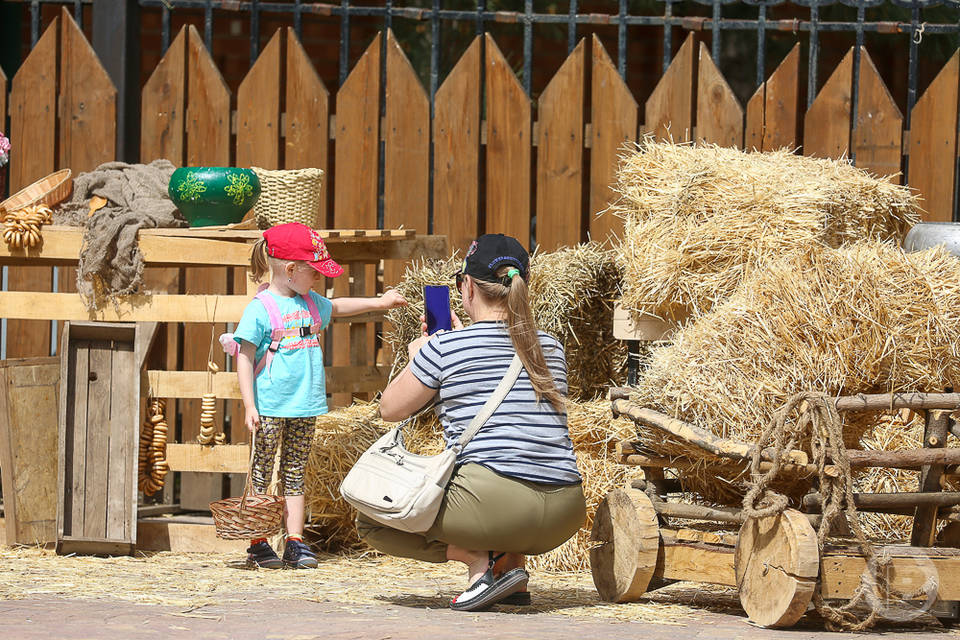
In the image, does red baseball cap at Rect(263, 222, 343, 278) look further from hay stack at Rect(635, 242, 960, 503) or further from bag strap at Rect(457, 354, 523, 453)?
hay stack at Rect(635, 242, 960, 503)

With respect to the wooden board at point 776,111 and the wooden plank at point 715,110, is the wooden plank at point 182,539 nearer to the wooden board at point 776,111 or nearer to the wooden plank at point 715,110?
the wooden plank at point 715,110

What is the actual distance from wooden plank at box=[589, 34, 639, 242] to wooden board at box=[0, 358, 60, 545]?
9.20 ft

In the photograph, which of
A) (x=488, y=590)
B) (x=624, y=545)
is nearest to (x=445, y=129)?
(x=624, y=545)

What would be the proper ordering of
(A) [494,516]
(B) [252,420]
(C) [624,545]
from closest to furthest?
(A) [494,516] → (C) [624,545] → (B) [252,420]

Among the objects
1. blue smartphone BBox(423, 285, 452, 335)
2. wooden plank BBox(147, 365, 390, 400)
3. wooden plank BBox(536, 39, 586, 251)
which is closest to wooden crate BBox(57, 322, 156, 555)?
wooden plank BBox(147, 365, 390, 400)

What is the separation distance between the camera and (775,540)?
14.2ft

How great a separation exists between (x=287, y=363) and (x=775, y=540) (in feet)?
7.30

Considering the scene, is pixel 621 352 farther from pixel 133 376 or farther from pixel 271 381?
pixel 133 376

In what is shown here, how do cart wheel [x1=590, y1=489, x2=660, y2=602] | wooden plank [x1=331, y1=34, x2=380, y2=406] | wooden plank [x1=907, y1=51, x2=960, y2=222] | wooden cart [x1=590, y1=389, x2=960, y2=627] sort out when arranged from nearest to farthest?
wooden cart [x1=590, y1=389, x2=960, y2=627], cart wheel [x1=590, y1=489, x2=660, y2=602], wooden plank [x1=907, y1=51, x2=960, y2=222], wooden plank [x1=331, y1=34, x2=380, y2=406]

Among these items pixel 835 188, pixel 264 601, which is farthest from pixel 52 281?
pixel 835 188

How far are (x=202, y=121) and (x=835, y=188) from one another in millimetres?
3285

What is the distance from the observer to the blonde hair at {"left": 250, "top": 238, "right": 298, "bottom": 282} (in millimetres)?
5555

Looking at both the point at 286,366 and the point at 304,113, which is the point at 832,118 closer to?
the point at 304,113

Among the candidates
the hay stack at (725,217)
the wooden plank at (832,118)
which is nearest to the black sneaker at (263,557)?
the hay stack at (725,217)
